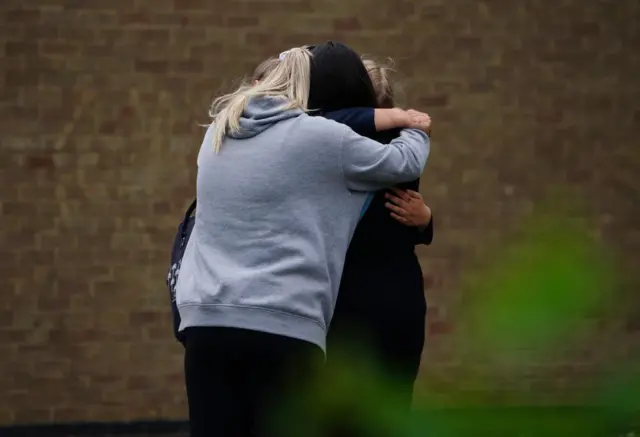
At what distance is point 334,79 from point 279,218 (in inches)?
16.5

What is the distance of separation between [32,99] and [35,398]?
1.53 m

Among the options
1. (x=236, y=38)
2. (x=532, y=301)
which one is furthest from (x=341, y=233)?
(x=236, y=38)

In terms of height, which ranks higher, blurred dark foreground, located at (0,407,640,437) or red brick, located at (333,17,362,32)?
blurred dark foreground, located at (0,407,640,437)

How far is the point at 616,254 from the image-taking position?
2.16 feet

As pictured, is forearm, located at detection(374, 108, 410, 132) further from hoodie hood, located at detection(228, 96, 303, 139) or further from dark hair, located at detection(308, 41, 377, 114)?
hoodie hood, located at detection(228, 96, 303, 139)

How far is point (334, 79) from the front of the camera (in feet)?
8.37

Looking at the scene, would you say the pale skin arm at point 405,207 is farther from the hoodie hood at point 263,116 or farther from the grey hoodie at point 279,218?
the hoodie hood at point 263,116

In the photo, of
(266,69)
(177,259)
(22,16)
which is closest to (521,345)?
(266,69)

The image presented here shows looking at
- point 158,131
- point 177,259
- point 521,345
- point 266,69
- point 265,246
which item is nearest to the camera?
point 521,345

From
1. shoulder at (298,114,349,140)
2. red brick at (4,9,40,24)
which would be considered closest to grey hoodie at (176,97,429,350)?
shoulder at (298,114,349,140)

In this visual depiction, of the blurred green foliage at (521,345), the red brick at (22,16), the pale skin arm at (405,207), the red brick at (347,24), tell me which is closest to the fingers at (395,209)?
the pale skin arm at (405,207)

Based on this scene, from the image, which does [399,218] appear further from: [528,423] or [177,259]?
[528,423]

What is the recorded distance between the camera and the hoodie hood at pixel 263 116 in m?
2.40

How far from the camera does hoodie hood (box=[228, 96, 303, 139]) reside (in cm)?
240
